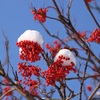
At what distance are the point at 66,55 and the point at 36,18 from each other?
1.34 metres

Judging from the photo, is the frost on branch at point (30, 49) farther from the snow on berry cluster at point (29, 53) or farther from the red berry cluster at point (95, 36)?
the red berry cluster at point (95, 36)

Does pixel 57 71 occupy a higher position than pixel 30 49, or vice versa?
pixel 30 49

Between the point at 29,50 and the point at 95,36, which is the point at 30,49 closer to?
the point at 29,50

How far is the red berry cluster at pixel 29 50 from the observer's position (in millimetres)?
2250

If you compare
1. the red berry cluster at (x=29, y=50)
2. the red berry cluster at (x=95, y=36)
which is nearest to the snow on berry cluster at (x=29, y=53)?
the red berry cluster at (x=29, y=50)

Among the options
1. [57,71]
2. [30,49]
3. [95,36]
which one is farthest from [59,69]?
[95,36]

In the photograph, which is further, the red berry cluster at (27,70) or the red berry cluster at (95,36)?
the red berry cluster at (95,36)

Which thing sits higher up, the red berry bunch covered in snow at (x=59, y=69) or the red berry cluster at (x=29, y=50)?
the red berry cluster at (x=29, y=50)

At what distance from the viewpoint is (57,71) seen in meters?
2.23

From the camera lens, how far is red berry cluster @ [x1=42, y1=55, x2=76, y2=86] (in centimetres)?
223

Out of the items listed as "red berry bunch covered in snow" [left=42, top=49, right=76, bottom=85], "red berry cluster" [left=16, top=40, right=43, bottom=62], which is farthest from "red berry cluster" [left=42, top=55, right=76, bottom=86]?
"red berry cluster" [left=16, top=40, right=43, bottom=62]

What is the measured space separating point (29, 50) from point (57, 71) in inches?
12.5

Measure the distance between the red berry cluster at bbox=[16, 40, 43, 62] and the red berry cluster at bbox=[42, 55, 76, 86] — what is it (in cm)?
16

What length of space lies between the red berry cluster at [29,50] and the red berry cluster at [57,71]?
161 millimetres
